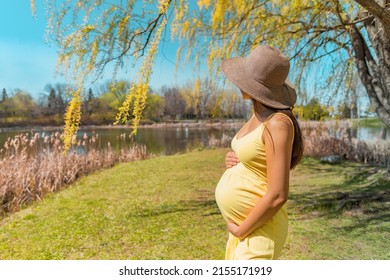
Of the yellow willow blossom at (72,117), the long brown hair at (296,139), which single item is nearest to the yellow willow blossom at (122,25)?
the yellow willow blossom at (72,117)

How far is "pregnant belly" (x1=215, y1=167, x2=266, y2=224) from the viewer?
92 centimetres

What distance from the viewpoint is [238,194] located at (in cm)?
95

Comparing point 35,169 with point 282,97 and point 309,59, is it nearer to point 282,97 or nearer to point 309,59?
point 309,59

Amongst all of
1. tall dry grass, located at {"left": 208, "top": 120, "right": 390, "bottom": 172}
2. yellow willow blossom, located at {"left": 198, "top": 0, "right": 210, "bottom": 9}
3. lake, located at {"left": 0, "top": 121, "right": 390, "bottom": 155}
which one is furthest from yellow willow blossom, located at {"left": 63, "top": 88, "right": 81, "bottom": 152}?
tall dry grass, located at {"left": 208, "top": 120, "right": 390, "bottom": 172}

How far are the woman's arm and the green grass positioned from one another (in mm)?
1269

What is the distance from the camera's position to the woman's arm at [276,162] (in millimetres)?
807

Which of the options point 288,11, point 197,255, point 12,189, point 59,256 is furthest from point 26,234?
point 288,11

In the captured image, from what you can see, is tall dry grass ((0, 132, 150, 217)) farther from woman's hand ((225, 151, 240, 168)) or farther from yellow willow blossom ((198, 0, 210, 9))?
woman's hand ((225, 151, 240, 168))

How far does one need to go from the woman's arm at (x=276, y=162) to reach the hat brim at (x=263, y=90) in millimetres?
62

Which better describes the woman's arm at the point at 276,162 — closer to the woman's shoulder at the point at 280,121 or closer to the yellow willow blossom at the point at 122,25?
the woman's shoulder at the point at 280,121

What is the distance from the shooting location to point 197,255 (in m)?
2.06

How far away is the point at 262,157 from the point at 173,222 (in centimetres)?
198

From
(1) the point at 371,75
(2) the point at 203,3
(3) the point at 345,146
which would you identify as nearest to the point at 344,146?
(3) the point at 345,146

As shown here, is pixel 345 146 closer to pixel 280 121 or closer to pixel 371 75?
pixel 371 75
